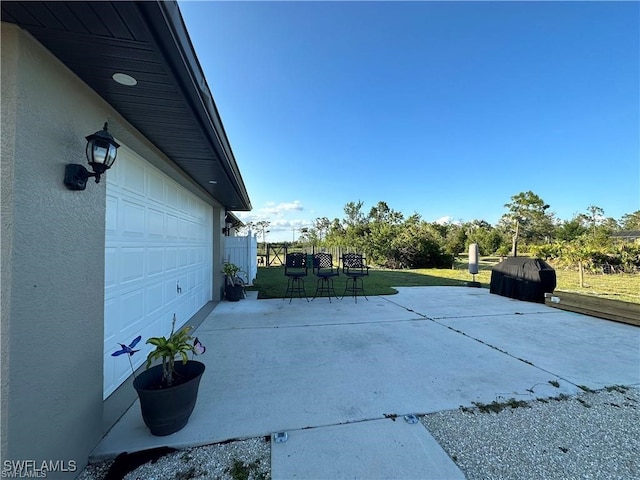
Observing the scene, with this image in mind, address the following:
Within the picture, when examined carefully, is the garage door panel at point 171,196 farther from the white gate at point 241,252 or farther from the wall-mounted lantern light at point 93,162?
the white gate at point 241,252

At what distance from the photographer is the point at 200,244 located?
18.7ft

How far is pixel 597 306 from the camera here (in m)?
5.37

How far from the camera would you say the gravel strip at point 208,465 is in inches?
62.9

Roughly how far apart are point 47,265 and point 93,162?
70 centimetres

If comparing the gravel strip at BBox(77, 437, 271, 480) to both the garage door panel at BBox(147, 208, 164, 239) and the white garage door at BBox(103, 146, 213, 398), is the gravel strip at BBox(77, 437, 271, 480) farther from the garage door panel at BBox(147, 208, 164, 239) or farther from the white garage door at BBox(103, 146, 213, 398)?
the garage door panel at BBox(147, 208, 164, 239)

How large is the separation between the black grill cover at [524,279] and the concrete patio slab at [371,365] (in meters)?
1.03

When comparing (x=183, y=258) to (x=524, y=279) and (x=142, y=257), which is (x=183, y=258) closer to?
(x=142, y=257)

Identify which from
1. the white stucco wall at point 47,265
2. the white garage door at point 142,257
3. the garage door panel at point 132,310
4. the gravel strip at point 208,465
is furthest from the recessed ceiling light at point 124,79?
the gravel strip at point 208,465

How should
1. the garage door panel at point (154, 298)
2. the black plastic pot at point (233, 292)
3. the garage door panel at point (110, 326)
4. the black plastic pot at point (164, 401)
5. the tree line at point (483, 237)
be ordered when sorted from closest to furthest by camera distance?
1. the black plastic pot at point (164, 401)
2. the garage door panel at point (110, 326)
3. the garage door panel at point (154, 298)
4. the black plastic pot at point (233, 292)
5. the tree line at point (483, 237)

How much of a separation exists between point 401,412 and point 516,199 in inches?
1359

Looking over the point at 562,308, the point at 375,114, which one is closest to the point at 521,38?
the point at 375,114

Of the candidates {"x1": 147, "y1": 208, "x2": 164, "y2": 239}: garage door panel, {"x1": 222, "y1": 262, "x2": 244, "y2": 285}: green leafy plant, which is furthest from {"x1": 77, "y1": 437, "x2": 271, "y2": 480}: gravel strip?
{"x1": 222, "y1": 262, "x2": 244, "y2": 285}: green leafy plant

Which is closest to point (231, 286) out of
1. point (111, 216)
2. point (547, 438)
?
point (111, 216)

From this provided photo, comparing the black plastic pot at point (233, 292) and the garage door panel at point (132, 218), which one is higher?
the garage door panel at point (132, 218)
